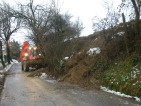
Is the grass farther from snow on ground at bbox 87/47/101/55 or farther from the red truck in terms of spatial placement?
the red truck

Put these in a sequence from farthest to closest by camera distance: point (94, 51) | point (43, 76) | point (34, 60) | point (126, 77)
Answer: point (34, 60) < point (43, 76) < point (94, 51) < point (126, 77)

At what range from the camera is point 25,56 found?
121 ft

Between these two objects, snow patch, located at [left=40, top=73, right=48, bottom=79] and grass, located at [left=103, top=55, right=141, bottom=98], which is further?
snow patch, located at [left=40, top=73, right=48, bottom=79]

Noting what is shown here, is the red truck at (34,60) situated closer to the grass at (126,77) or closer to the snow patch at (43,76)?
the snow patch at (43,76)

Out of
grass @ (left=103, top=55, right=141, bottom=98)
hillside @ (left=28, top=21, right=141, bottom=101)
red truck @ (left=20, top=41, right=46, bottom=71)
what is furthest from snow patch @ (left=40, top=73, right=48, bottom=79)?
grass @ (left=103, top=55, right=141, bottom=98)

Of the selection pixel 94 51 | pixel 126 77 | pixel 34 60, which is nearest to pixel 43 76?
pixel 94 51

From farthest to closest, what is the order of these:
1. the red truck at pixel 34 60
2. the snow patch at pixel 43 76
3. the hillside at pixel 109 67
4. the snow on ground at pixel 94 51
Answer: the red truck at pixel 34 60
the snow patch at pixel 43 76
the snow on ground at pixel 94 51
the hillside at pixel 109 67

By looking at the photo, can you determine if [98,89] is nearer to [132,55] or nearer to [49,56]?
[132,55]

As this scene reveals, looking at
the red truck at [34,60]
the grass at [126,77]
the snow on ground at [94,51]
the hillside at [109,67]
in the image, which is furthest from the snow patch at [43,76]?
the grass at [126,77]

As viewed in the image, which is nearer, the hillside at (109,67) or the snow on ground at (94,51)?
the hillside at (109,67)

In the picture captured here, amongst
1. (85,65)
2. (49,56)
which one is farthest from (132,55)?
(49,56)

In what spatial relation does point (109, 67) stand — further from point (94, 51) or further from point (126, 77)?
point (94, 51)

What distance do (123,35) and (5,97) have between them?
9140 millimetres

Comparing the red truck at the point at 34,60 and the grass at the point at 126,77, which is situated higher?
the red truck at the point at 34,60
